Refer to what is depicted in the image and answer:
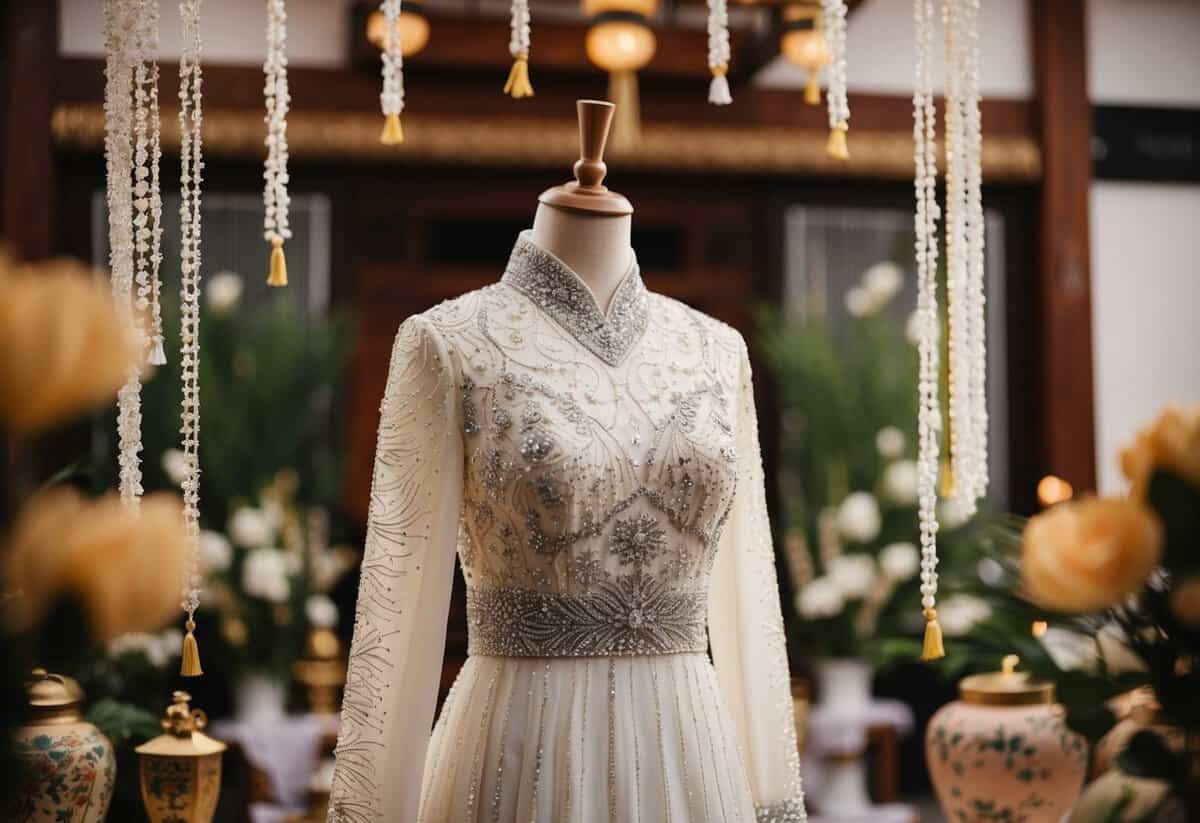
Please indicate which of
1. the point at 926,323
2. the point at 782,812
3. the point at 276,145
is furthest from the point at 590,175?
the point at 782,812

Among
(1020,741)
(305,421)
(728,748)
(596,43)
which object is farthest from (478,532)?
(305,421)

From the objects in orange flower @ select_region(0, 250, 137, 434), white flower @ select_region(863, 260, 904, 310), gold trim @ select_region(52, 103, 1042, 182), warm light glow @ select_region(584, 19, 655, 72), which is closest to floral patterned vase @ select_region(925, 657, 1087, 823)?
warm light glow @ select_region(584, 19, 655, 72)

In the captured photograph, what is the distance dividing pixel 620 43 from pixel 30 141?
1774 millimetres

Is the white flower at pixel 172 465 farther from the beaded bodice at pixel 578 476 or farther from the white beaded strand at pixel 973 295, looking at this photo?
the white beaded strand at pixel 973 295

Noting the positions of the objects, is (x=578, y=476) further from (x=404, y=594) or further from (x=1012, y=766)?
(x=1012, y=766)

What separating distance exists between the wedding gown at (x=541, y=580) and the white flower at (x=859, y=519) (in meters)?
2.15

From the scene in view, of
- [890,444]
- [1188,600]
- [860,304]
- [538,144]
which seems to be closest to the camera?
[1188,600]

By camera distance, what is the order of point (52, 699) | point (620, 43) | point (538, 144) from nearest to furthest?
point (52, 699)
point (620, 43)
point (538, 144)

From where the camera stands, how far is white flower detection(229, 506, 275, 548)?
11.4 ft

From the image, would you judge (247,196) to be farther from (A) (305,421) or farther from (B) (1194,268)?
(B) (1194,268)

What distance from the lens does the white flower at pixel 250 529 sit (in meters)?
3.49

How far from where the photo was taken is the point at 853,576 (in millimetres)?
3781

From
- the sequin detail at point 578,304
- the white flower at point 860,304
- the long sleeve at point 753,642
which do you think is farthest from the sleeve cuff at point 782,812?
the white flower at point 860,304

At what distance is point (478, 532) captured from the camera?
1.66m
